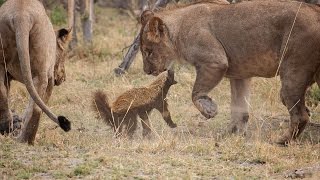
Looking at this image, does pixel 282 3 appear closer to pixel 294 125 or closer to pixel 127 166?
pixel 294 125

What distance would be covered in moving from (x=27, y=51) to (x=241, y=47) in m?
2.37

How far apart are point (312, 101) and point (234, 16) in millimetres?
2727

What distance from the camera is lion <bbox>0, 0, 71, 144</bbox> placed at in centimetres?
706

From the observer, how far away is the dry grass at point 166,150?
612cm

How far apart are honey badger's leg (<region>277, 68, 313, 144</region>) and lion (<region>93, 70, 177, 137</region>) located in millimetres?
1600

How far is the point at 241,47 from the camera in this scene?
8.16 meters

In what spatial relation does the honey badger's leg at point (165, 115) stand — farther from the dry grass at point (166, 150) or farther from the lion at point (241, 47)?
the lion at point (241, 47)

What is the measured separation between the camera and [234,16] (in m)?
8.20

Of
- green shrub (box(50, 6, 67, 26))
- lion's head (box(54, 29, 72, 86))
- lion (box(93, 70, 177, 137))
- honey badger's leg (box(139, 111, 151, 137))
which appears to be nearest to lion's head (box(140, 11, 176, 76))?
lion (box(93, 70, 177, 137))

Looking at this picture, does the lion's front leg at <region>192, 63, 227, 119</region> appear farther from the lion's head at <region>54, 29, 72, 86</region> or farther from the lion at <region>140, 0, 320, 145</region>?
the lion's head at <region>54, 29, 72, 86</region>

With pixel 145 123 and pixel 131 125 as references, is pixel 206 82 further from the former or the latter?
pixel 131 125

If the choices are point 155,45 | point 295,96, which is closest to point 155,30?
point 155,45

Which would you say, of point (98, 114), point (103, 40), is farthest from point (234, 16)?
point (103, 40)

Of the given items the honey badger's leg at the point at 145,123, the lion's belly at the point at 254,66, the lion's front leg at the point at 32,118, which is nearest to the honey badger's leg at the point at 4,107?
the lion's front leg at the point at 32,118
